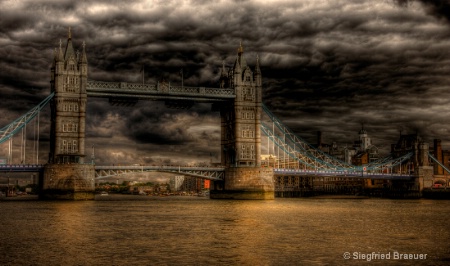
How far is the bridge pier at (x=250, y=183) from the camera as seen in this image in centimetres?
10012

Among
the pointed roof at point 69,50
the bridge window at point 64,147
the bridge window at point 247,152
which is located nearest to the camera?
the bridge window at point 64,147

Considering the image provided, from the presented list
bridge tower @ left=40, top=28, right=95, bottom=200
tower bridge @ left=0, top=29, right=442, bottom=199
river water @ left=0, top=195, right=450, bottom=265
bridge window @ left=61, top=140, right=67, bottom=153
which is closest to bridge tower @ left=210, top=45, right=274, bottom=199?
tower bridge @ left=0, top=29, right=442, bottom=199

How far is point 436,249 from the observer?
3064cm

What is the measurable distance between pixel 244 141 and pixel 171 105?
47.2 ft

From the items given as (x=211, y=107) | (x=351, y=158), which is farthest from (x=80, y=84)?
(x=351, y=158)

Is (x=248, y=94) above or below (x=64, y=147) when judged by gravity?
above

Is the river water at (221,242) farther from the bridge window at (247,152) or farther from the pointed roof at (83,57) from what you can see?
the bridge window at (247,152)

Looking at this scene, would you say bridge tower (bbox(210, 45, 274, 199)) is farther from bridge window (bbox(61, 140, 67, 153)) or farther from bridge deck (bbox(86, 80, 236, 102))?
bridge window (bbox(61, 140, 67, 153))

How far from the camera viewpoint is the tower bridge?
3516 inches

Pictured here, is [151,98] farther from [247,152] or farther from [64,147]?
[247,152]

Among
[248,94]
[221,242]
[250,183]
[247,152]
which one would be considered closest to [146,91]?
[248,94]

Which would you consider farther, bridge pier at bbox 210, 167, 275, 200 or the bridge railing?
bridge pier at bbox 210, 167, 275, 200

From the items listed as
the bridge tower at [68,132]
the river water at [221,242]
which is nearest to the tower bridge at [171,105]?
the bridge tower at [68,132]

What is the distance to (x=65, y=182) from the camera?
288ft
